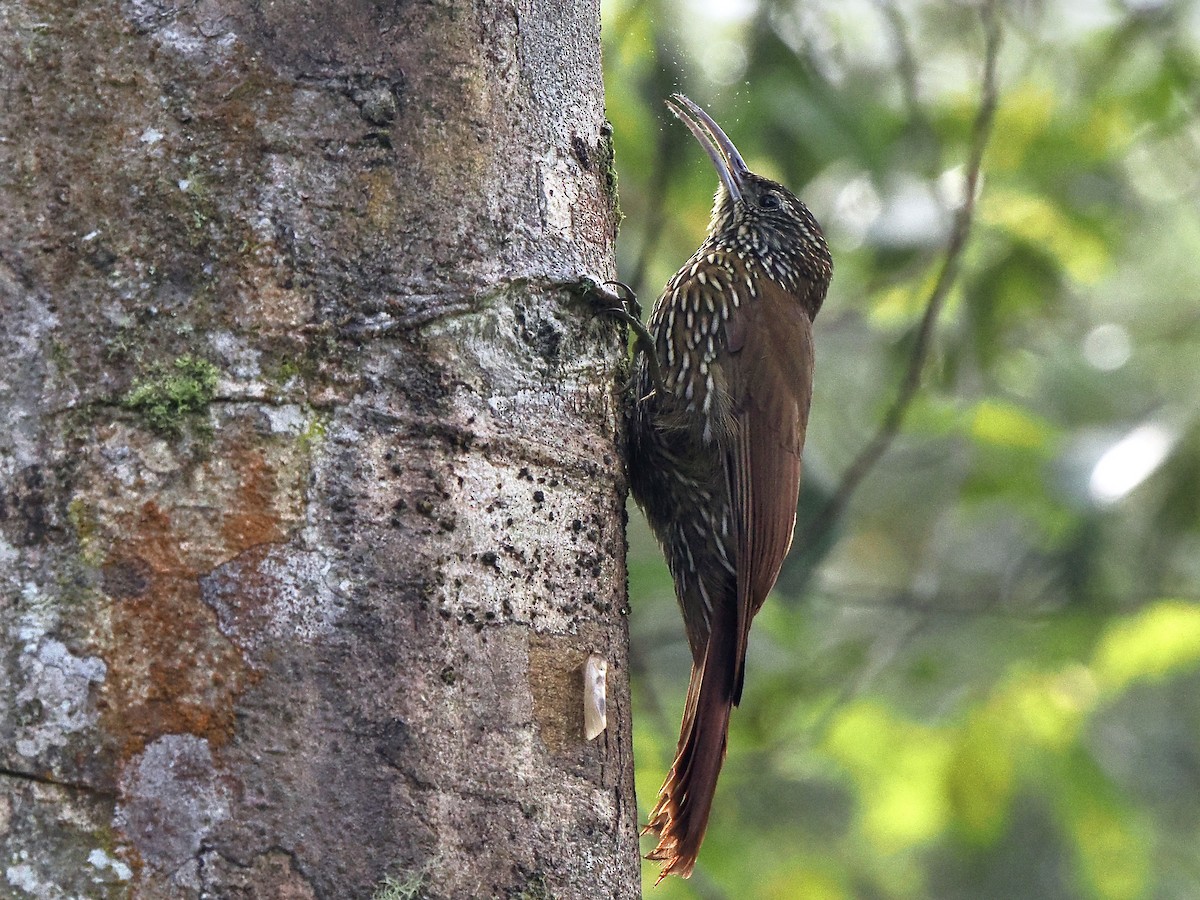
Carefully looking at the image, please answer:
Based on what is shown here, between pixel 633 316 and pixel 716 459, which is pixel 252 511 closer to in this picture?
pixel 633 316

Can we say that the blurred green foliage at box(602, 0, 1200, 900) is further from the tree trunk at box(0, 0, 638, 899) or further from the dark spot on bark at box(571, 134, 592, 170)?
the tree trunk at box(0, 0, 638, 899)

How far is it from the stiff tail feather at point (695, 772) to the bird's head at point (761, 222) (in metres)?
1.20

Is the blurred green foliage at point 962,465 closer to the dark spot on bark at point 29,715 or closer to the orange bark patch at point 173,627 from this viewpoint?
the orange bark patch at point 173,627

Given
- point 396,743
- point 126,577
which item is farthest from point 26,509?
point 396,743

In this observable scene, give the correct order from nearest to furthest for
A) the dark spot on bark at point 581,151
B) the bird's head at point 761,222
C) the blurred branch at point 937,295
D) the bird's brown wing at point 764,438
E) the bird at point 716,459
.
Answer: the dark spot on bark at point 581,151
the bird at point 716,459
the bird's brown wing at point 764,438
the bird's head at point 761,222
the blurred branch at point 937,295

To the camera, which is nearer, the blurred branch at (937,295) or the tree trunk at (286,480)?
the tree trunk at (286,480)

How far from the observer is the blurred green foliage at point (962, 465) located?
144 inches

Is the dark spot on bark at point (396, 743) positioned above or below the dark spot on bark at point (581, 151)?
below

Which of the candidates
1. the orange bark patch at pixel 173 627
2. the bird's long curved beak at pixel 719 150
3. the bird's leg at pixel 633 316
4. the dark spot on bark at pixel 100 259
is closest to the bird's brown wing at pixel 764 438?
the bird's leg at pixel 633 316

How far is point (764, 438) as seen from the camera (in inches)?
117

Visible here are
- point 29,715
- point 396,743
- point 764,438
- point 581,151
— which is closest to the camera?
point 29,715

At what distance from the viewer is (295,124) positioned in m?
1.62

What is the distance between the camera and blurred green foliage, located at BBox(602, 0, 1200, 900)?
12.0 feet

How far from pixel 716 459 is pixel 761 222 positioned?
918 mm
